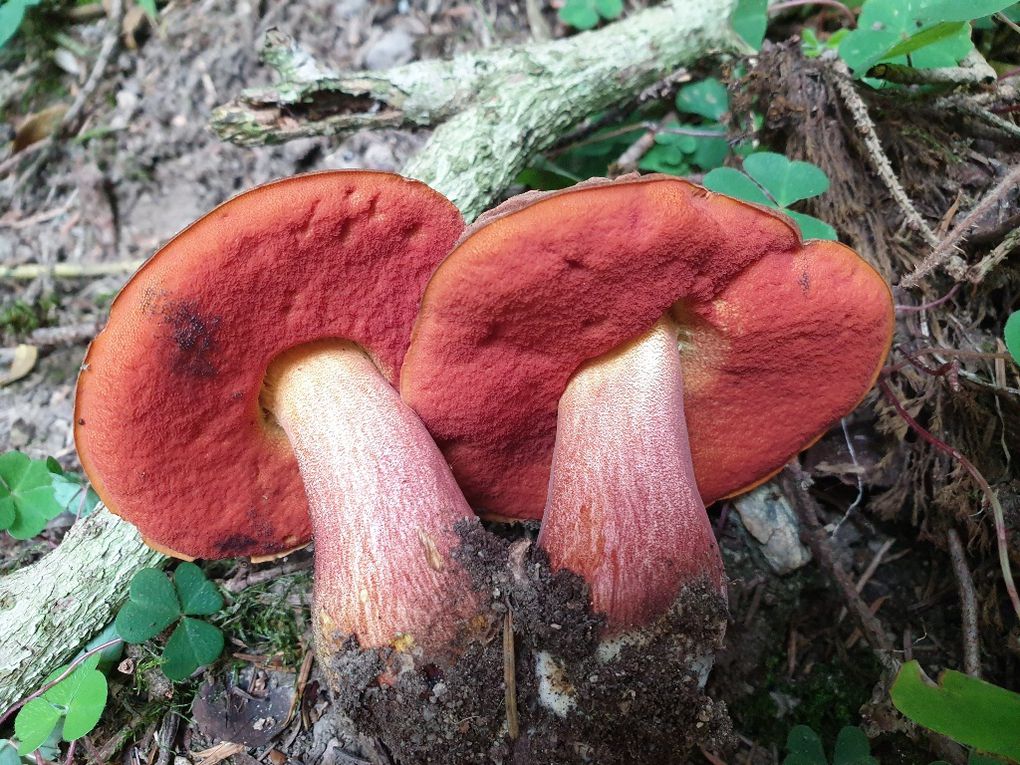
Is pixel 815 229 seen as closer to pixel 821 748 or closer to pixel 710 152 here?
pixel 710 152

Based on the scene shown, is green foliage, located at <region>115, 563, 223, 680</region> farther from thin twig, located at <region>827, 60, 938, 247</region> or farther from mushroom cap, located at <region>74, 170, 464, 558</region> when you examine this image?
thin twig, located at <region>827, 60, 938, 247</region>

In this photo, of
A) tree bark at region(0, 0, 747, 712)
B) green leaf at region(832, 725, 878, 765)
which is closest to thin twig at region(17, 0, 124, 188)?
tree bark at region(0, 0, 747, 712)

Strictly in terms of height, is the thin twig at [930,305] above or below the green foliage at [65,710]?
above

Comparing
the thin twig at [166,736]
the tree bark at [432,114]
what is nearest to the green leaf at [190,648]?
the thin twig at [166,736]

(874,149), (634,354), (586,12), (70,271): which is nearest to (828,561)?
(634,354)

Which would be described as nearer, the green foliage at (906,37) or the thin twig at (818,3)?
the green foliage at (906,37)

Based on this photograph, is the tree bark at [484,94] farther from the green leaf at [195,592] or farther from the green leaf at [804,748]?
the green leaf at [804,748]
